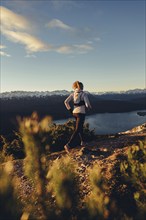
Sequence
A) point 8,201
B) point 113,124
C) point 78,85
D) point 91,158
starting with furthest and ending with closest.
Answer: point 113,124 → point 78,85 → point 91,158 → point 8,201

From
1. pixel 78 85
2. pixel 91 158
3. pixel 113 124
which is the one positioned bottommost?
pixel 113 124

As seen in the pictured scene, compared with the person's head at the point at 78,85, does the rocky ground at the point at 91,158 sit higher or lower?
lower

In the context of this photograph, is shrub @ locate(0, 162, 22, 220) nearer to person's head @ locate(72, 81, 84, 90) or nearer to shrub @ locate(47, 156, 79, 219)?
shrub @ locate(47, 156, 79, 219)

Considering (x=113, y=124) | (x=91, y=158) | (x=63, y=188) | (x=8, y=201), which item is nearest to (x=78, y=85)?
(x=91, y=158)

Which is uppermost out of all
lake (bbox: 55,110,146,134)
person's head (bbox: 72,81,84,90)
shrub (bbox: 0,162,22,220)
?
person's head (bbox: 72,81,84,90)

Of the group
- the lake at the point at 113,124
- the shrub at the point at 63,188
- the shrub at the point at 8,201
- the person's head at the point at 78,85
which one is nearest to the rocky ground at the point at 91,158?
the person's head at the point at 78,85

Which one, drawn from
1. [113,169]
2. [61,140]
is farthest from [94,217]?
[61,140]

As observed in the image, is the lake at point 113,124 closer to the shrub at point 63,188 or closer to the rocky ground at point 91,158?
the rocky ground at point 91,158

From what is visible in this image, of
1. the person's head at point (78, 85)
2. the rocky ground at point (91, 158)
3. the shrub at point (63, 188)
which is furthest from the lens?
the person's head at point (78, 85)

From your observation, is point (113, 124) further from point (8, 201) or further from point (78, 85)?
point (8, 201)

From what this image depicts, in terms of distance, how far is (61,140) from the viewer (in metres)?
12.9

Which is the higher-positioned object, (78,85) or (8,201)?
(78,85)

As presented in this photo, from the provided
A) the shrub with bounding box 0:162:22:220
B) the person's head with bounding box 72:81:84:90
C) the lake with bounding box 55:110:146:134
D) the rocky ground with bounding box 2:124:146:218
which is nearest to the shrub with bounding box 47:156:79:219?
the shrub with bounding box 0:162:22:220

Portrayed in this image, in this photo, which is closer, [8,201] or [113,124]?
[8,201]
